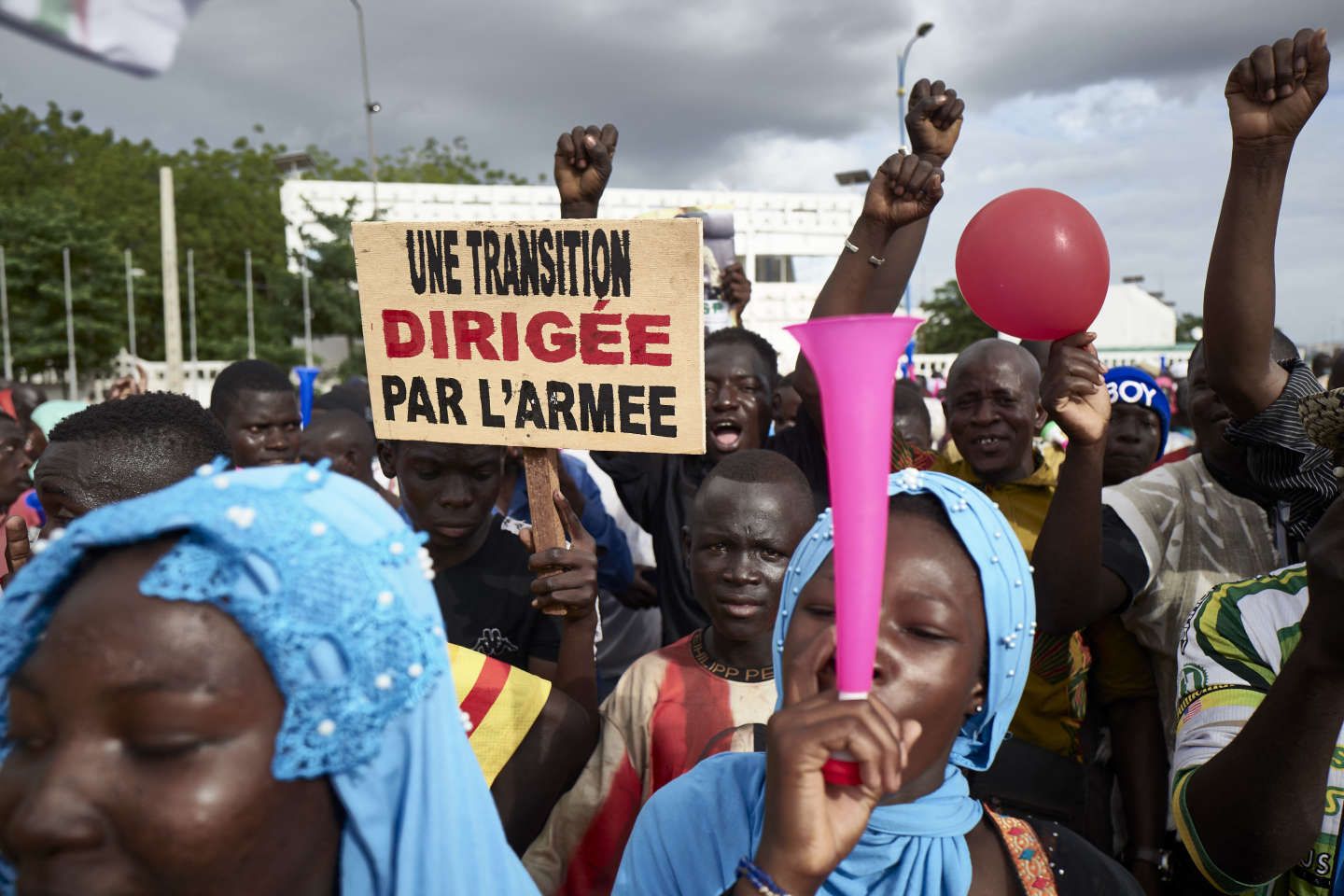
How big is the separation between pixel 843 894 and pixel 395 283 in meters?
1.69

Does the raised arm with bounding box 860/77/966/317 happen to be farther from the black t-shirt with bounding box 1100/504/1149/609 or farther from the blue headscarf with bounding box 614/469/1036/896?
the blue headscarf with bounding box 614/469/1036/896

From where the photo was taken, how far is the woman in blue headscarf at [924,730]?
4.65ft

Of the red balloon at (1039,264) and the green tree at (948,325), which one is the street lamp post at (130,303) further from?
the red balloon at (1039,264)

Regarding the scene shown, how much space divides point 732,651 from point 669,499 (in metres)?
1.17

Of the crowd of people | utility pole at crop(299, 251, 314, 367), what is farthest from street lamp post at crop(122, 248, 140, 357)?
the crowd of people

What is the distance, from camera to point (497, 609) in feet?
9.07

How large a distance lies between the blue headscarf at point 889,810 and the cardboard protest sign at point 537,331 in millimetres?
786

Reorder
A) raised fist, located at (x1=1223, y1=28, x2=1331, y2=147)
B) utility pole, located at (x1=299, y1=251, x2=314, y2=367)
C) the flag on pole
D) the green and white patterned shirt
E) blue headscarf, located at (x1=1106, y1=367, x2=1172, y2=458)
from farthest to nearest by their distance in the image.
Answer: utility pole, located at (x1=299, y1=251, x2=314, y2=367) < blue headscarf, located at (x1=1106, y1=367, x2=1172, y2=458) < raised fist, located at (x1=1223, y1=28, x2=1331, y2=147) < the green and white patterned shirt < the flag on pole

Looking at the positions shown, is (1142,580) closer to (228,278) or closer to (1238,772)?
(1238,772)

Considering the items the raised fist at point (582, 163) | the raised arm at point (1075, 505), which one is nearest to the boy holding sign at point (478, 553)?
the raised fist at point (582, 163)

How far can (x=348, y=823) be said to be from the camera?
108 cm

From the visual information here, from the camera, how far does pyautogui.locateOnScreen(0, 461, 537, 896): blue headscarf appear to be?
0.97m

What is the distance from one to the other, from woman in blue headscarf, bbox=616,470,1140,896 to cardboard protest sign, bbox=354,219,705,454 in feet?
2.54

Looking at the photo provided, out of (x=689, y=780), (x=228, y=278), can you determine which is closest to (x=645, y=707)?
(x=689, y=780)
